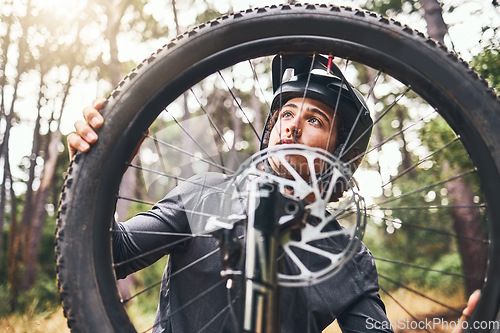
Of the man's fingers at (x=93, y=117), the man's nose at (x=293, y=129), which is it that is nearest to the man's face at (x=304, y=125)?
the man's nose at (x=293, y=129)

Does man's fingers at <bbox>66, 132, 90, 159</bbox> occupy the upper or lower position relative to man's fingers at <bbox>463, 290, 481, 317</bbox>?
upper

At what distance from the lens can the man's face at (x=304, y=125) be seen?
4.99 ft

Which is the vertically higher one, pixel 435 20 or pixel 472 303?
pixel 435 20

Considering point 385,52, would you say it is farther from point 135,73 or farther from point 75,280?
point 75,280

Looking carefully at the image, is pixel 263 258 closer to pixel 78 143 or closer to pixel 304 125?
pixel 78 143

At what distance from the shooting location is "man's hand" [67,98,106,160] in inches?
44.3

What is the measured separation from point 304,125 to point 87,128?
2.66ft

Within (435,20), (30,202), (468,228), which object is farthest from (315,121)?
(30,202)

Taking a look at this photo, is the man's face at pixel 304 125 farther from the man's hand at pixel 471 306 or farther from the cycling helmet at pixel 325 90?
the man's hand at pixel 471 306

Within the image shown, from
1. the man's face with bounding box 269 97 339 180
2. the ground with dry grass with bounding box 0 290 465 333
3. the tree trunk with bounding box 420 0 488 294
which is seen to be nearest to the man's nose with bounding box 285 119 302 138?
the man's face with bounding box 269 97 339 180

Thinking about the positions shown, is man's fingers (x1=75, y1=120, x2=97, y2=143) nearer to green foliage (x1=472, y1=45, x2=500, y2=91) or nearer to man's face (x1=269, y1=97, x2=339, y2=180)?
man's face (x1=269, y1=97, x2=339, y2=180)

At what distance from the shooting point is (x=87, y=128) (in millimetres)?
1132

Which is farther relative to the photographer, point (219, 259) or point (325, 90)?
point (325, 90)

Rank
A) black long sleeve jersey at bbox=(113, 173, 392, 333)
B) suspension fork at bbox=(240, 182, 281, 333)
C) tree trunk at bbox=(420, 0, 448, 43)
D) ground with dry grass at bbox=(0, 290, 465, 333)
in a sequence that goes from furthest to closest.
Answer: ground with dry grass at bbox=(0, 290, 465, 333)
tree trunk at bbox=(420, 0, 448, 43)
black long sleeve jersey at bbox=(113, 173, 392, 333)
suspension fork at bbox=(240, 182, 281, 333)
